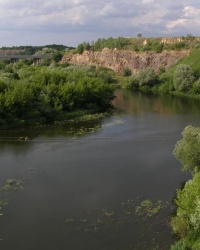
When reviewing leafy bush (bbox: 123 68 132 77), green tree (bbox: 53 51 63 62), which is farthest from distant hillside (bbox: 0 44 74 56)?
leafy bush (bbox: 123 68 132 77)

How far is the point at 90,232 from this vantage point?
15906mm

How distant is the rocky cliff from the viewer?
79375mm

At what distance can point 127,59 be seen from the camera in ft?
285

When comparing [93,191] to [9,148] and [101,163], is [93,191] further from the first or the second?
[9,148]

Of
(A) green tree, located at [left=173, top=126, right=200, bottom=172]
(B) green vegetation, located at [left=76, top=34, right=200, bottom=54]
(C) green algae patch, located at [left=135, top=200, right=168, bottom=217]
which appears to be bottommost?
(C) green algae patch, located at [left=135, top=200, right=168, bottom=217]

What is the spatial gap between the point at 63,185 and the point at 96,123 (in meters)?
17.5

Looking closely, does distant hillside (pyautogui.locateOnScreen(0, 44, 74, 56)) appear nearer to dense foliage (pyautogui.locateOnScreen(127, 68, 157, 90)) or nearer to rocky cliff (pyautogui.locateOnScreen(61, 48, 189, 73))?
rocky cliff (pyautogui.locateOnScreen(61, 48, 189, 73))

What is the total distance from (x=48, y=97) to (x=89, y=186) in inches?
792

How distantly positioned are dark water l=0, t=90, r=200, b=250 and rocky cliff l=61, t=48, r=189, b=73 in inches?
1808

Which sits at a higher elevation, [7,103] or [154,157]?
[7,103]

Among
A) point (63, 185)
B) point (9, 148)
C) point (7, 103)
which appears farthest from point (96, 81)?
point (63, 185)

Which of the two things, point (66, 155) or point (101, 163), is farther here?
point (66, 155)

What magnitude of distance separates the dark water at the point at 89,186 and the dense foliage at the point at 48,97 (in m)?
2.77

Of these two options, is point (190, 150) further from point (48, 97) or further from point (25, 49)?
point (25, 49)
